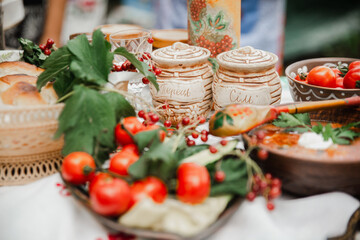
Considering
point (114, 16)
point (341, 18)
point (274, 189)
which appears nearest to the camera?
point (274, 189)

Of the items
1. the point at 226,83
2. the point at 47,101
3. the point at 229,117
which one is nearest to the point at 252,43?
the point at 226,83

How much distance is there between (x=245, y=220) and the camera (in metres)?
0.62

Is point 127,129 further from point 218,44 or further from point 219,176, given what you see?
point 218,44

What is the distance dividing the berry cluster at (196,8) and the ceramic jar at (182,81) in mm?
188

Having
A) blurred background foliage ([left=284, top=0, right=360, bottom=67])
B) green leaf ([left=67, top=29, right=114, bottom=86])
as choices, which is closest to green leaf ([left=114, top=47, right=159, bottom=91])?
green leaf ([left=67, top=29, right=114, bottom=86])

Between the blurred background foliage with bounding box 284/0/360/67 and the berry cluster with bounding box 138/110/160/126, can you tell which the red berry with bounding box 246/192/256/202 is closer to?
the berry cluster with bounding box 138/110/160/126

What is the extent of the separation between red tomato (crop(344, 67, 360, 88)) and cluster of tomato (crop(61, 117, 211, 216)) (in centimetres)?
53

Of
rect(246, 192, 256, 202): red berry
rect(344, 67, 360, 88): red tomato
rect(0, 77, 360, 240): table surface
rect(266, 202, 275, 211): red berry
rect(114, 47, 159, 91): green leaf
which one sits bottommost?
rect(0, 77, 360, 240): table surface

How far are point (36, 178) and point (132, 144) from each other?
0.26m

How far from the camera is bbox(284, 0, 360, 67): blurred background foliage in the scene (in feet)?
9.62

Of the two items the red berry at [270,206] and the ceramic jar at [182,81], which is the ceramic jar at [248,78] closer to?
the ceramic jar at [182,81]

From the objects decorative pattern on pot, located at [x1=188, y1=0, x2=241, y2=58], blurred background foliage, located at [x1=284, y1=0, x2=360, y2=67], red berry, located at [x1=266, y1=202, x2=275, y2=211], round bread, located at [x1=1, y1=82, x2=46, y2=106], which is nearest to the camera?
red berry, located at [x1=266, y1=202, x2=275, y2=211]

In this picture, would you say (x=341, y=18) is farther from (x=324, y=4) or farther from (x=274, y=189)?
(x=274, y=189)

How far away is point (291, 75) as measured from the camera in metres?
1.03
